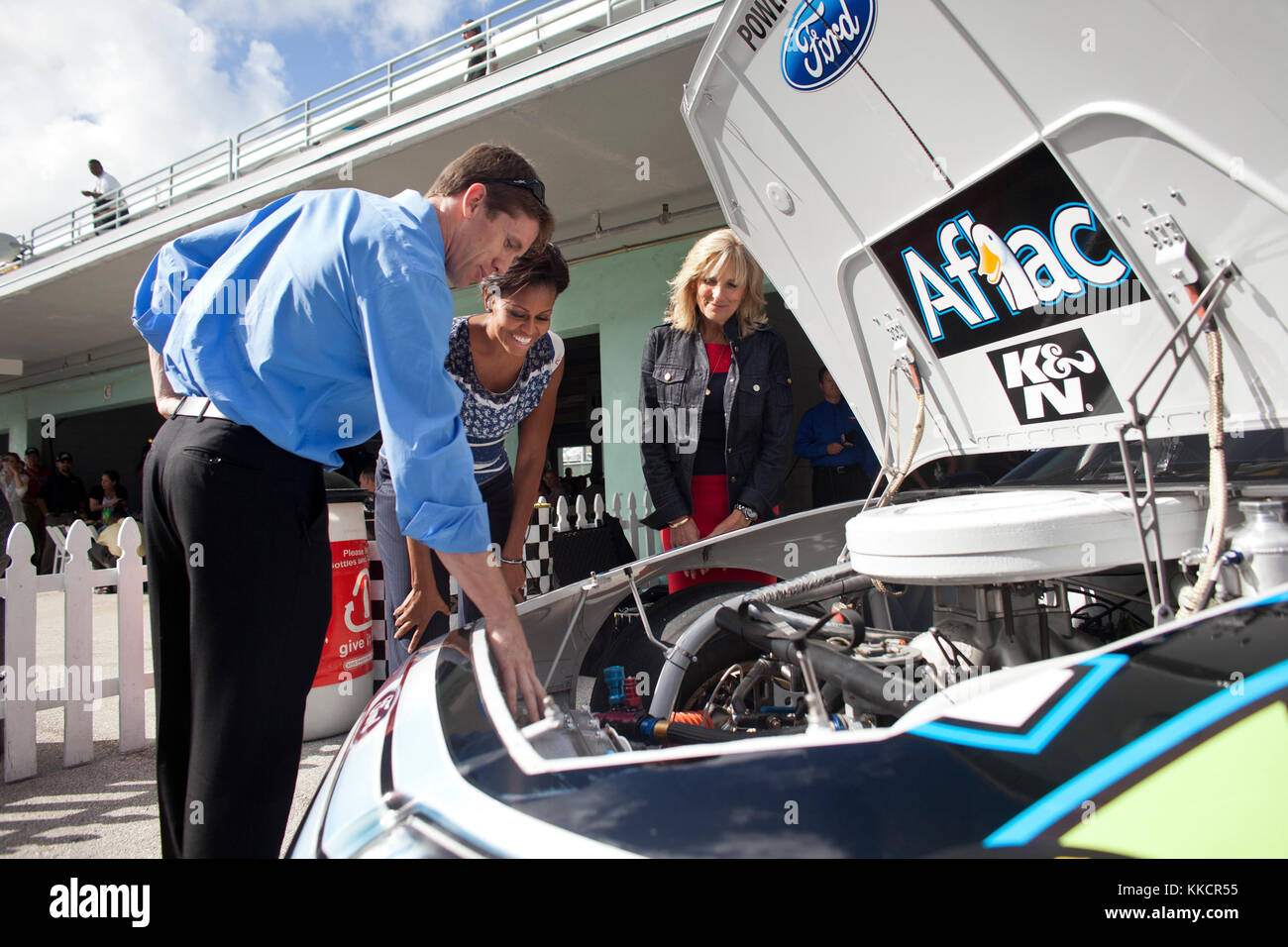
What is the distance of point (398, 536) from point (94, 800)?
1657 mm

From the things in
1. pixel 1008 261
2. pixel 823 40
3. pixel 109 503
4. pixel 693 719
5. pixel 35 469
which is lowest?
pixel 693 719

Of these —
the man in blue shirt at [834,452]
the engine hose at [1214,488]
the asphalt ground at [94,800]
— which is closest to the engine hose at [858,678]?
the engine hose at [1214,488]

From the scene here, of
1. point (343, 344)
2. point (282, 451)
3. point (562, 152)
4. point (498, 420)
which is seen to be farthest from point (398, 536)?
point (562, 152)

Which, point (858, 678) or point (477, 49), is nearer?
point (858, 678)

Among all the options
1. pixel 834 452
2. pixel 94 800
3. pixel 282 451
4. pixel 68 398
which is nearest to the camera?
pixel 282 451

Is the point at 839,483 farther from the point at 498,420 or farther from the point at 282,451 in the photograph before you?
the point at 282,451

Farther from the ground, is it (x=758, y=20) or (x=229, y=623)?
(x=758, y=20)

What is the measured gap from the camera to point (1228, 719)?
0.75 metres

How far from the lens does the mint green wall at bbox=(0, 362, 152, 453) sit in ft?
43.0

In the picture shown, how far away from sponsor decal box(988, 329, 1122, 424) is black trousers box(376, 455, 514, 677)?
1.42 meters

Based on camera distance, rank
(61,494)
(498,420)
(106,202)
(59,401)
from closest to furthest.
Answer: (498,420), (106,202), (61,494), (59,401)

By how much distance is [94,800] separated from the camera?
256 centimetres
